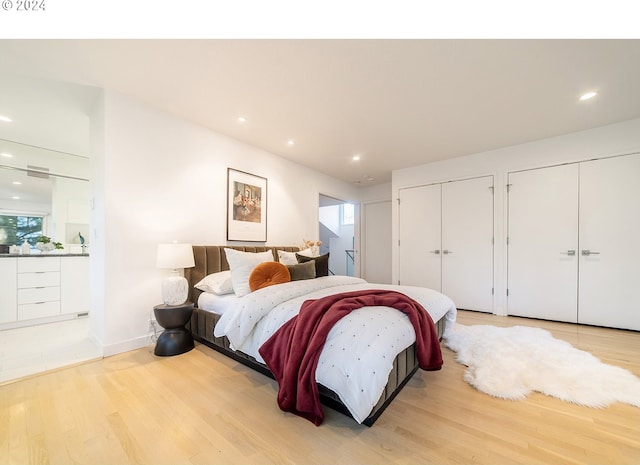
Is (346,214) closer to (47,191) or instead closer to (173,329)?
(173,329)

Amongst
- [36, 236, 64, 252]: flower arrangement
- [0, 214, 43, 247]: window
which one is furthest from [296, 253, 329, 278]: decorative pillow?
[0, 214, 43, 247]: window

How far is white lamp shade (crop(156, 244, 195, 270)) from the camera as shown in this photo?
8.07 ft

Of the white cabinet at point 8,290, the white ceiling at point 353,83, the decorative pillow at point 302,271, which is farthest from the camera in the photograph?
the white cabinet at point 8,290

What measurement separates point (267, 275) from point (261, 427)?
133 centimetres

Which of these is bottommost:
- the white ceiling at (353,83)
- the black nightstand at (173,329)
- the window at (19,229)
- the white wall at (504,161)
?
the black nightstand at (173,329)

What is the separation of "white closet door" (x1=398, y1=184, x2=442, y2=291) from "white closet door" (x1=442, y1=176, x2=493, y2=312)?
133mm

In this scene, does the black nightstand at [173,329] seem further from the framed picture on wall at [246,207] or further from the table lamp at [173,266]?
the framed picture on wall at [246,207]

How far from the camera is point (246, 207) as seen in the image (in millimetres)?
3658

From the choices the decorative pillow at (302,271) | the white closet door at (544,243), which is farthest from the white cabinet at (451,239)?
the decorative pillow at (302,271)

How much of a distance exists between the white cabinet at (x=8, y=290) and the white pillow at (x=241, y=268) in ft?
8.90

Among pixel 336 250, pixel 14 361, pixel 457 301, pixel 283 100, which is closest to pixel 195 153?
pixel 283 100

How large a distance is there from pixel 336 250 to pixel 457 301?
404 cm

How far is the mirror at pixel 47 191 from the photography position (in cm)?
352

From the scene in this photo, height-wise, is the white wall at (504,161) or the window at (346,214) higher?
the white wall at (504,161)
